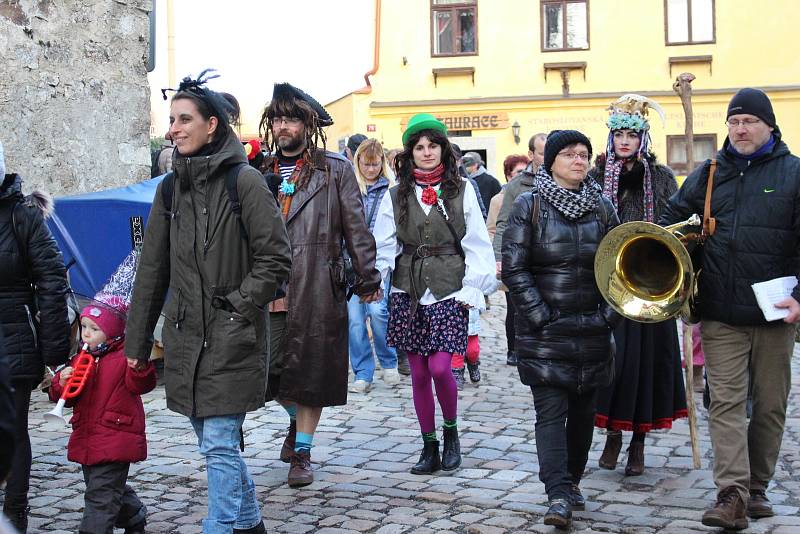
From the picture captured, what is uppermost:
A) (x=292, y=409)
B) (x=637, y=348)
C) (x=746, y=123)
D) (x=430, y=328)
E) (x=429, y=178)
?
(x=746, y=123)

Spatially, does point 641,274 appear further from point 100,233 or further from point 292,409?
point 100,233

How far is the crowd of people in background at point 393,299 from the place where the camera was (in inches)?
189

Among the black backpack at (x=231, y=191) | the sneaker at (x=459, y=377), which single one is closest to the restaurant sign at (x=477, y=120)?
the sneaker at (x=459, y=377)

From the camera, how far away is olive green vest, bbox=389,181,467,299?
260 inches

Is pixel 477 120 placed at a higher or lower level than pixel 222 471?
higher

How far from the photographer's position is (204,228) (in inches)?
189

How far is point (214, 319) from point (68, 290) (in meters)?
0.98

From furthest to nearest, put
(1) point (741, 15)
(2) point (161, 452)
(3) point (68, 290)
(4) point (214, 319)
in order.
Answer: (1) point (741, 15) < (2) point (161, 452) < (3) point (68, 290) < (4) point (214, 319)

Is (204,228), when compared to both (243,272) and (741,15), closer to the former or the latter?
(243,272)

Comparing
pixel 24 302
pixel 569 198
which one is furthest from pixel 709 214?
pixel 24 302

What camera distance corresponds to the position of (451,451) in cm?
665

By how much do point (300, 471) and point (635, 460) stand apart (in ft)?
5.81

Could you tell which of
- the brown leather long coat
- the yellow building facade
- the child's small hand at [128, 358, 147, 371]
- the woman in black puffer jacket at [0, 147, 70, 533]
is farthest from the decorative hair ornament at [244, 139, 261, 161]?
the yellow building facade

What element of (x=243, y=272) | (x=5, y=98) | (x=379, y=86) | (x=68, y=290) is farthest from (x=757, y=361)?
(x=379, y=86)
